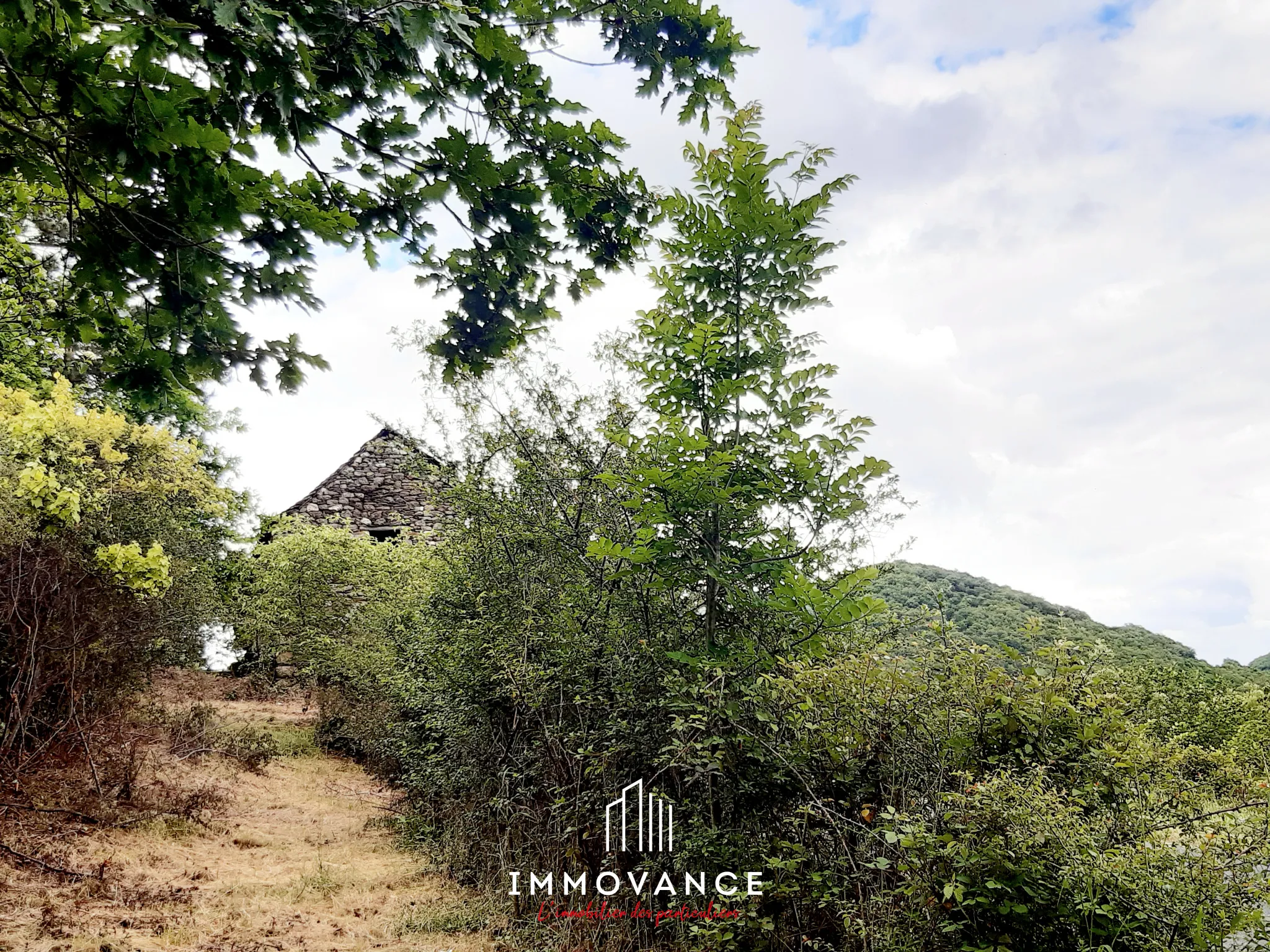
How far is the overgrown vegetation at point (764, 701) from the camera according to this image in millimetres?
2488

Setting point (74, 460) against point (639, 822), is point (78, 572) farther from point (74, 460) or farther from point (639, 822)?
point (639, 822)

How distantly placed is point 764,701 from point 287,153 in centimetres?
349

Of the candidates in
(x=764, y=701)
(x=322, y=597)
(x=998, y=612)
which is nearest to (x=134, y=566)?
(x=322, y=597)

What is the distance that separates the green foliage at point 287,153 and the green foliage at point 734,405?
0.70 metres

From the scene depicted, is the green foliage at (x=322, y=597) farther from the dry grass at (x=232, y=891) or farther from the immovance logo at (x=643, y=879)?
the immovance logo at (x=643, y=879)

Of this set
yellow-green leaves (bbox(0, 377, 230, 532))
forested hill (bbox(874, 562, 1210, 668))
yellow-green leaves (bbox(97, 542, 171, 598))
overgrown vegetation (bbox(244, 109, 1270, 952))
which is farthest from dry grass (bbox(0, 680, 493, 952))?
forested hill (bbox(874, 562, 1210, 668))

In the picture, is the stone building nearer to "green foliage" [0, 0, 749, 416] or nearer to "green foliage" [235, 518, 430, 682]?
"green foliage" [235, 518, 430, 682]

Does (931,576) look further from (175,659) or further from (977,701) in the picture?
(175,659)

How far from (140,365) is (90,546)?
7301mm

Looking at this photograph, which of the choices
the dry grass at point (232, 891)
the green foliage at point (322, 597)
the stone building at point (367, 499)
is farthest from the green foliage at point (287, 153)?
the stone building at point (367, 499)

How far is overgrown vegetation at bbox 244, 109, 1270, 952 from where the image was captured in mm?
2488

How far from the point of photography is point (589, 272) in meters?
3.63

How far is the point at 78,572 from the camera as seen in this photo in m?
7.37

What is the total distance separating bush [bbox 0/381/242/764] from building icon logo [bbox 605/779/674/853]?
5511 millimetres
